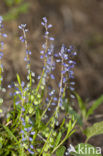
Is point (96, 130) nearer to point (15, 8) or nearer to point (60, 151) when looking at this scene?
point (60, 151)

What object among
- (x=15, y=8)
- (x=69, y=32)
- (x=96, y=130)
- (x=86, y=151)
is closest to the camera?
(x=86, y=151)

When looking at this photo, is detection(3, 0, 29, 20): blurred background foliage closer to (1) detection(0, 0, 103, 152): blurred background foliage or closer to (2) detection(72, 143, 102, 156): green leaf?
(1) detection(0, 0, 103, 152): blurred background foliage

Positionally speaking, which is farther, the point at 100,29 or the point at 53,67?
the point at 100,29

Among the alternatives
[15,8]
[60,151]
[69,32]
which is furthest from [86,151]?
[69,32]

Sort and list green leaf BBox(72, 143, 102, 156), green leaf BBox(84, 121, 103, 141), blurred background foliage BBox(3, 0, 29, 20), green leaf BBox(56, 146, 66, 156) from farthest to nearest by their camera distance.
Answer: blurred background foliage BBox(3, 0, 29, 20) → green leaf BBox(84, 121, 103, 141) → green leaf BBox(72, 143, 102, 156) → green leaf BBox(56, 146, 66, 156)

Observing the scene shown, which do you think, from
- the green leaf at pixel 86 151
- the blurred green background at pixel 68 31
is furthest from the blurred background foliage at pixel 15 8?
the green leaf at pixel 86 151

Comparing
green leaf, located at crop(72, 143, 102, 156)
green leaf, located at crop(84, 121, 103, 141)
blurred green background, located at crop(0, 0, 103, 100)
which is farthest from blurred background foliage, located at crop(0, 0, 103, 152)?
green leaf, located at crop(72, 143, 102, 156)

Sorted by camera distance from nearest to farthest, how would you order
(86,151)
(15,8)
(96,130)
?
→ (86,151) < (96,130) < (15,8)

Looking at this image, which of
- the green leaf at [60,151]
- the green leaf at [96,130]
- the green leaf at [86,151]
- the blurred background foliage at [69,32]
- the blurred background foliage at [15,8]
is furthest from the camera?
the blurred background foliage at [15,8]

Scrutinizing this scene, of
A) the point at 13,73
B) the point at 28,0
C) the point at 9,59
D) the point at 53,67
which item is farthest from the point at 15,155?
the point at 28,0

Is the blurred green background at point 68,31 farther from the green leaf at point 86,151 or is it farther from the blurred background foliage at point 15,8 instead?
the green leaf at point 86,151

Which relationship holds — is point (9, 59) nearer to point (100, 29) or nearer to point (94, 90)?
point (94, 90)
